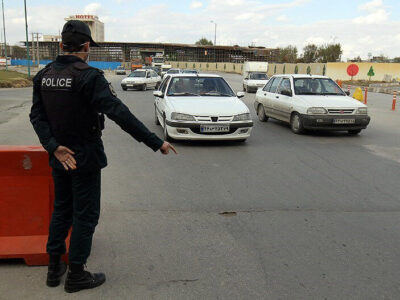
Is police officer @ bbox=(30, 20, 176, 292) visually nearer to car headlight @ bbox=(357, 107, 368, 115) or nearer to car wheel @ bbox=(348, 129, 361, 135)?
car headlight @ bbox=(357, 107, 368, 115)

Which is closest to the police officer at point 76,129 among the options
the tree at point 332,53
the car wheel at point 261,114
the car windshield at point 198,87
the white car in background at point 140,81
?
the car windshield at point 198,87

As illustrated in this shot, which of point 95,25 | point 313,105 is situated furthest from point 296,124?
point 95,25

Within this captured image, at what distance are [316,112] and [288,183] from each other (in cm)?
460

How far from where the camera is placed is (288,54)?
11144 cm

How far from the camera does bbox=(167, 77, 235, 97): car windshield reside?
395 inches

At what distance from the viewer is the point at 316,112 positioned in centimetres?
1023

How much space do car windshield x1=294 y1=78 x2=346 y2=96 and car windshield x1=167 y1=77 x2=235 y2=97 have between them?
91.1 inches

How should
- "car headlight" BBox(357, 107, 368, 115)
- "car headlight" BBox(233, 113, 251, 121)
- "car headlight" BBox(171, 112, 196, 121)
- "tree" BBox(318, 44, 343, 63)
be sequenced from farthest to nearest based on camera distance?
1. "tree" BBox(318, 44, 343, 63)
2. "car headlight" BBox(357, 107, 368, 115)
3. "car headlight" BBox(233, 113, 251, 121)
4. "car headlight" BBox(171, 112, 196, 121)

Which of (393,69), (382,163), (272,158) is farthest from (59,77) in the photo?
(393,69)

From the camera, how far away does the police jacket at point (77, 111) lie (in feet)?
9.04

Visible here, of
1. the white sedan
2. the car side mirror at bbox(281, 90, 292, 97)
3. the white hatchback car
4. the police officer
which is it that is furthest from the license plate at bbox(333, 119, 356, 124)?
the police officer

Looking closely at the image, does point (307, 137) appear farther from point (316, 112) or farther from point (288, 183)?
point (288, 183)

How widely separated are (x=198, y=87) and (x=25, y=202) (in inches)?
281

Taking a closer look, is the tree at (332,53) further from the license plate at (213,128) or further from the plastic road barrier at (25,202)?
the plastic road barrier at (25,202)
